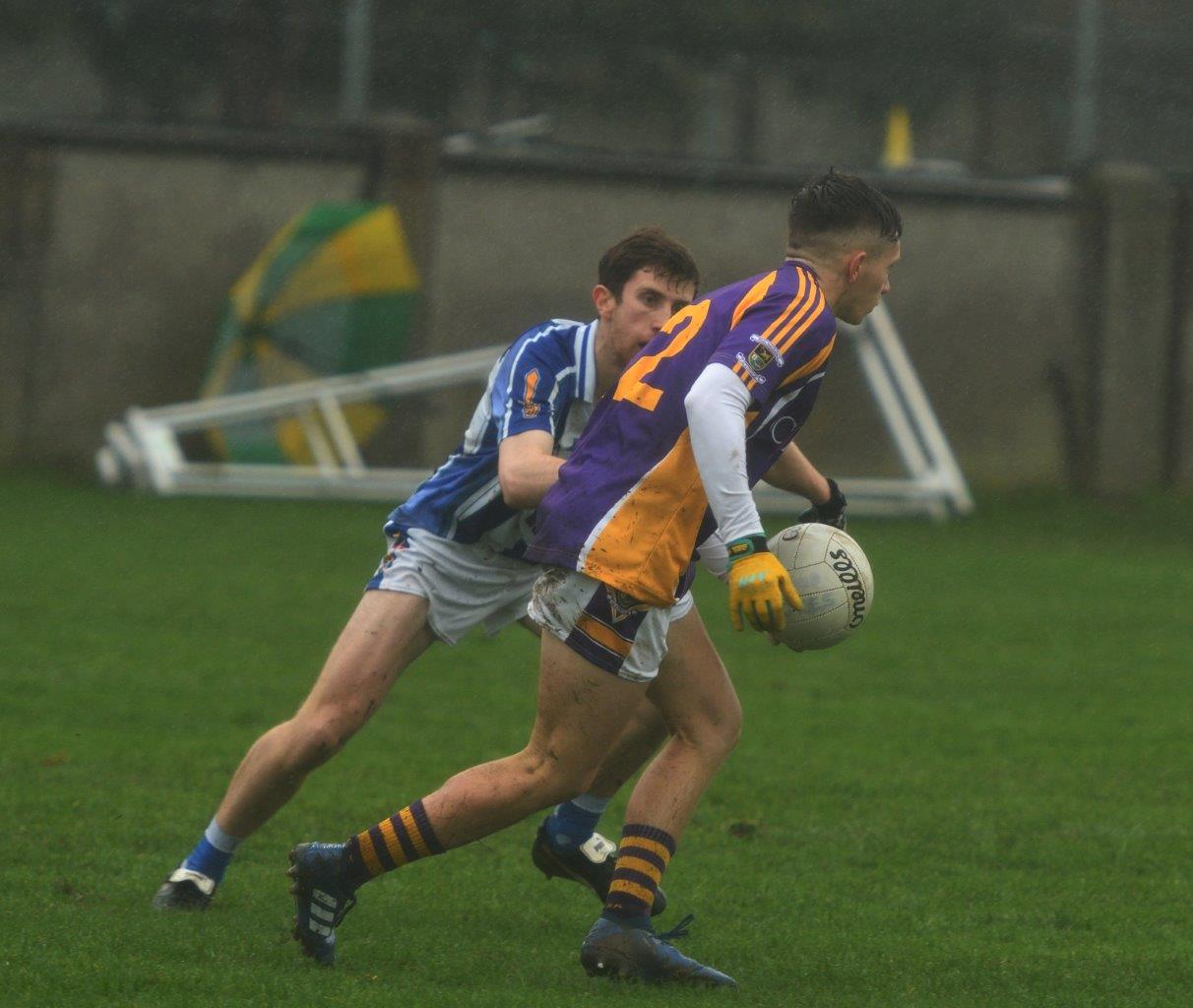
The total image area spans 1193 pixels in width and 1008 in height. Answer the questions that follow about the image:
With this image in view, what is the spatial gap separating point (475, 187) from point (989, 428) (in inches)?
221

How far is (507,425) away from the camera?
15.3 feet

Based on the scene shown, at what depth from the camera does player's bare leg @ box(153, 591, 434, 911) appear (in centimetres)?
477

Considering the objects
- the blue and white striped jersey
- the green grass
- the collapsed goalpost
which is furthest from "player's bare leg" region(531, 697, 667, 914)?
the collapsed goalpost

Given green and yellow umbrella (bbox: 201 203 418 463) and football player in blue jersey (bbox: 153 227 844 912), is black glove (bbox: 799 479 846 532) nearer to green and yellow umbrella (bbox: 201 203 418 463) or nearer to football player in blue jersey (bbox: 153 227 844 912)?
football player in blue jersey (bbox: 153 227 844 912)

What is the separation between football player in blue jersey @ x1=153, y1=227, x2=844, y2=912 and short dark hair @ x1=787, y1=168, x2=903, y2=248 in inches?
24.6

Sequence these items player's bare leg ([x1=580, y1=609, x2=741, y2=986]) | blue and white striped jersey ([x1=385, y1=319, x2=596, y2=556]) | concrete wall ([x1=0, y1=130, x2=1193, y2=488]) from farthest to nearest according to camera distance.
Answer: concrete wall ([x1=0, y1=130, x2=1193, y2=488]) < blue and white striped jersey ([x1=385, y1=319, x2=596, y2=556]) < player's bare leg ([x1=580, y1=609, x2=741, y2=986])

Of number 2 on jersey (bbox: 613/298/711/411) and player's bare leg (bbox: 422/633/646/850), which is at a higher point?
number 2 on jersey (bbox: 613/298/711/411)

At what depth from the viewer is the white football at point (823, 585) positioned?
4320 mm

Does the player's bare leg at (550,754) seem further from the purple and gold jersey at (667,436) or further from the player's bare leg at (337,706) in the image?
the player's bare leg at (337,706)

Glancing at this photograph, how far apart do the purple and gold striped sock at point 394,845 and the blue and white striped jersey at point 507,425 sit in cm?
A: 91

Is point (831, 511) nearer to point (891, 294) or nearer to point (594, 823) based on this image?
Result: point (594, 823)

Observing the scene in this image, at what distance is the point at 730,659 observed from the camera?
9656 mm

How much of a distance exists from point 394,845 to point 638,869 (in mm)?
574

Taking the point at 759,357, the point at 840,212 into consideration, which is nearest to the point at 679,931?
the point at 759,357
